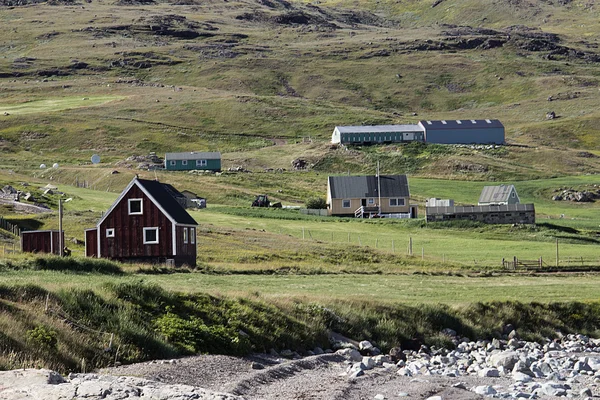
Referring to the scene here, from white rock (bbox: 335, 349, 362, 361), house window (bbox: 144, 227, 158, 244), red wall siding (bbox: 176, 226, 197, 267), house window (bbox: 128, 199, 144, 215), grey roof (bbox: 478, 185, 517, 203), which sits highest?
grey roof (bbox: 478, 185, 517, 203)

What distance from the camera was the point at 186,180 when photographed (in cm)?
13675

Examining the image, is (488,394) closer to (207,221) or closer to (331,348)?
(331,348)

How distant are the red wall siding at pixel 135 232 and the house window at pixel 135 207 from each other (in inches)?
6.6

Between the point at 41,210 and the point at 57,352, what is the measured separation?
6550cm

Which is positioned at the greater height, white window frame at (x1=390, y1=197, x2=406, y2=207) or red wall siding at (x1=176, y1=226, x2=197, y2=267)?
white window frame at (x1=390, y1=197, x2=406, y2=207)

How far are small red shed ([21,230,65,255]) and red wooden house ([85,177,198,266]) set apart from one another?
5.66 ft

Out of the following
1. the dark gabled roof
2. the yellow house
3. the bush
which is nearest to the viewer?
the dark gabled roof

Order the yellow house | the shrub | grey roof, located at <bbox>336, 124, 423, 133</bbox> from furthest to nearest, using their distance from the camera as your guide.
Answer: grey roof, located at <bbox>336, 124, 423, 133</bbox>, the yellow house, the shrub

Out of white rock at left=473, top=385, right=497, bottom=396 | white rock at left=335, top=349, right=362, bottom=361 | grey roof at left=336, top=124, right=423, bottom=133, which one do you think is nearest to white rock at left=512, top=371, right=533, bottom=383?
white rock at left=473, top=385, right=497, bottom=396

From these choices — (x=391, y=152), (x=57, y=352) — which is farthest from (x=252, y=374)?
(x=391, y=152)

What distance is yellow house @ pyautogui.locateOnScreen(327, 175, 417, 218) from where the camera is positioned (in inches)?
4633

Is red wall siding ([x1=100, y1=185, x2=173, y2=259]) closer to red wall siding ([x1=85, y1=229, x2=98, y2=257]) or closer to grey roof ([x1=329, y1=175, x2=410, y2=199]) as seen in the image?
red wall siding ([x1=85, y1=229, x2=98, y2=257])

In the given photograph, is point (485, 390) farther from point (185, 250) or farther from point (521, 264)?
point (521, 264)

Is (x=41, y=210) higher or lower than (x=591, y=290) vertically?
higher
